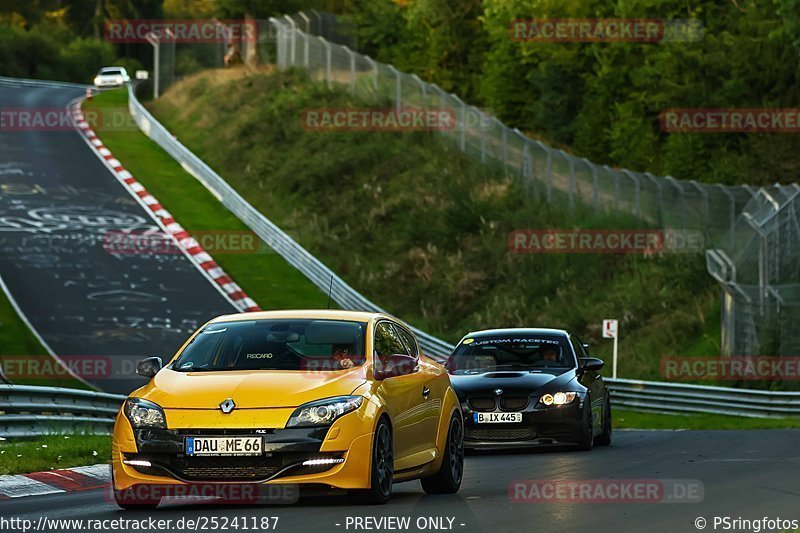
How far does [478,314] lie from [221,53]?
4328 cm

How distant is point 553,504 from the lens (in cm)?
1157

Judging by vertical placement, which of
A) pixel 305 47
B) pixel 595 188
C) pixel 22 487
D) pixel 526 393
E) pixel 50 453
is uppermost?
pixel 305 47

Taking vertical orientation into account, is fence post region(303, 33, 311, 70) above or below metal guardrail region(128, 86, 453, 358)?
above

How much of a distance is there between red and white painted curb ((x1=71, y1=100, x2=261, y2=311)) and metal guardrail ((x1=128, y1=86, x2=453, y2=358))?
2.10m

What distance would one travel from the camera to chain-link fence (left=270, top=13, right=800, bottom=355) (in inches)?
1209

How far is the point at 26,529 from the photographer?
9.91 m

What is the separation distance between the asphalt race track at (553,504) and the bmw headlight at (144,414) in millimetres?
607

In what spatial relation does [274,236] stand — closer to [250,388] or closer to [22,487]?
[22,487]

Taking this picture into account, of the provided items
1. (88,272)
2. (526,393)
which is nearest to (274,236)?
(88,272)

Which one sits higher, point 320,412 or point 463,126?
point 463,126

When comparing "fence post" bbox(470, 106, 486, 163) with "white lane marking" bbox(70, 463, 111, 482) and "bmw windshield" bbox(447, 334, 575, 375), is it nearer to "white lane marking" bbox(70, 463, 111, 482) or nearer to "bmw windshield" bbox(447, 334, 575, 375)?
"bmw windshield" bbox(447, 334, 575, 375)

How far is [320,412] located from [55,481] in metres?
4.09

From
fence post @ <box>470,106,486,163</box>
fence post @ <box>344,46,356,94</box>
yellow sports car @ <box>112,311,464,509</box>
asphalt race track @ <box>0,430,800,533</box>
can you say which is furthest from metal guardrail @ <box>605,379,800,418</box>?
fence post @ <box>344,46,356,94</box>

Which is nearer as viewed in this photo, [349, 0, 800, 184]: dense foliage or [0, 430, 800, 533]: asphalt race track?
[0, 430, 800, 533]: asphalt race track
